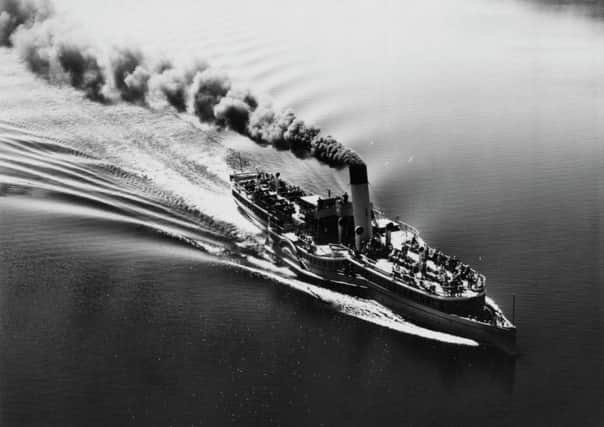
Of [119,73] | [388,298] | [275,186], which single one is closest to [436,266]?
[388,298]

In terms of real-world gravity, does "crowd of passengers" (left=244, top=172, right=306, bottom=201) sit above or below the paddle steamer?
above

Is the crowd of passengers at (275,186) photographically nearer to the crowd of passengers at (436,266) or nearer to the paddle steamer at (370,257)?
the paddle steamer at (370,257)

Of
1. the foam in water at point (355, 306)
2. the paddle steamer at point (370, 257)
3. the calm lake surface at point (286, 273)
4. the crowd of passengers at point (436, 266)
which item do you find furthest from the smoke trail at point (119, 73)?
the crowd of passengers at point (436, 266)

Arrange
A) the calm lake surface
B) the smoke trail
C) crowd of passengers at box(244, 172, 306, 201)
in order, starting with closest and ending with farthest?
1. the calm lake surface
2. crowd of passengers at box(244, 172, 306, 201)
3. the smoke trail

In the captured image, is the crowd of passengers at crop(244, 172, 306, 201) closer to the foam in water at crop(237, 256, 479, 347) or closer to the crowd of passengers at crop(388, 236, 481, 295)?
the foam in water at crop(237, 256, 479, 347)

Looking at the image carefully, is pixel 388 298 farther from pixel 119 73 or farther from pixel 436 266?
pixel 119 73

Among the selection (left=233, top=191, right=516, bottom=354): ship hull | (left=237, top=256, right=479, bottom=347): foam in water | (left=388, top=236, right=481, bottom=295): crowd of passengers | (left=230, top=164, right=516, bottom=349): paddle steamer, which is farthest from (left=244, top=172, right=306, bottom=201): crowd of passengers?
(left=388, top=236, right=481, bottom=295): crowd of passengers
